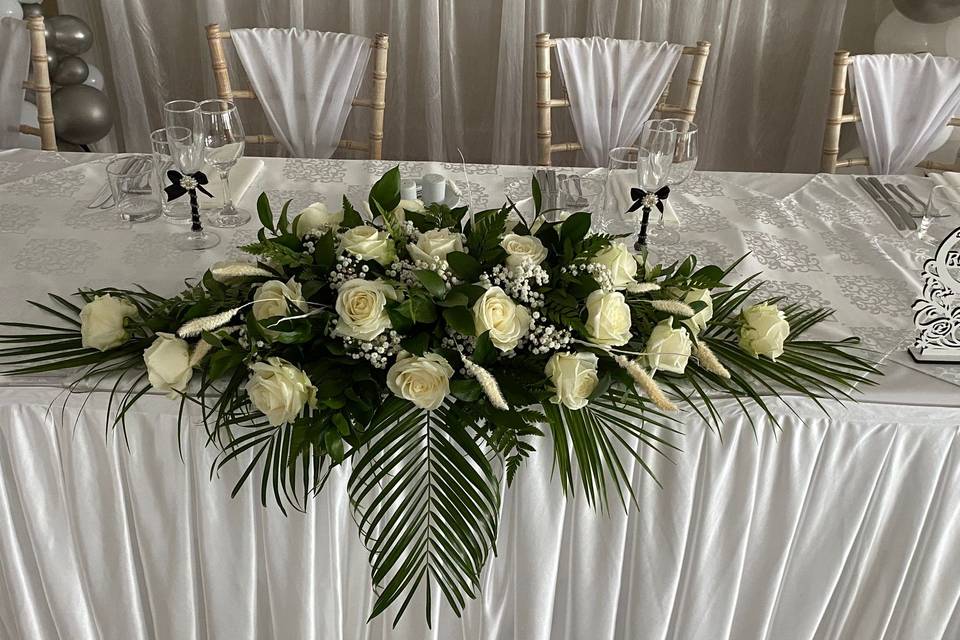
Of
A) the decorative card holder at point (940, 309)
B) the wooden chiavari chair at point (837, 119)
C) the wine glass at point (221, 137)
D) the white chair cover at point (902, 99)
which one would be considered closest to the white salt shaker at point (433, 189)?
the wine glass at point (221, 137)

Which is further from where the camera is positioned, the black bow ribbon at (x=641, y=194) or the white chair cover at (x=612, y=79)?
the white chair cover at (x=612, y=79)

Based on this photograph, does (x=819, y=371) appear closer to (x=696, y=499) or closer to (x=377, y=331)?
(x=696, y=499)

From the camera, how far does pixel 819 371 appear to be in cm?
112

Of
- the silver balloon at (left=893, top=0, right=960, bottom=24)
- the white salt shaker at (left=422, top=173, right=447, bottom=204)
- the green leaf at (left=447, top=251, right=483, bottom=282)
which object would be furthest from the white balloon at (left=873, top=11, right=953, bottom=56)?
the green leaf at (left=447, top=251, right=483, bottom=282)

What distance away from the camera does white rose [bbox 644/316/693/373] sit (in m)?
0.99

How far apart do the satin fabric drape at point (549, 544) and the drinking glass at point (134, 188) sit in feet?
1.62

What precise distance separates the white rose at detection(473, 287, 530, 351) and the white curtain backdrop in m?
2.22

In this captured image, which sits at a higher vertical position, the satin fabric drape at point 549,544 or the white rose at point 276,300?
the white rose at point 276,300

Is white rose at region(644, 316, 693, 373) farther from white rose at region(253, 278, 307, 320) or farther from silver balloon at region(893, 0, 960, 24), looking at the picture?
silver balloon at region(893, 0, 960, 24)

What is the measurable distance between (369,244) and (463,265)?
0.37 ft

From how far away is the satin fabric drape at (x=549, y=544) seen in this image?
1130mm

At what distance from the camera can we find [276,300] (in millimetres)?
976

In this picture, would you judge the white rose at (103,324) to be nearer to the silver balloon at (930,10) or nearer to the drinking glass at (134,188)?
the drinking glass at (134,188)

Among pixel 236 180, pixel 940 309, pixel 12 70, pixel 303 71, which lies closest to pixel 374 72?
pixel 303 71
